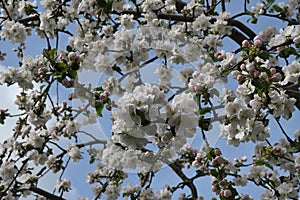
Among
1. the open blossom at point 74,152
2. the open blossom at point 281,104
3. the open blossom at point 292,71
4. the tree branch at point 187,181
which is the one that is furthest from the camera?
the tree branch at point 187,181

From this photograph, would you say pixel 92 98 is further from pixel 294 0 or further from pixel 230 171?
pixel 294 0

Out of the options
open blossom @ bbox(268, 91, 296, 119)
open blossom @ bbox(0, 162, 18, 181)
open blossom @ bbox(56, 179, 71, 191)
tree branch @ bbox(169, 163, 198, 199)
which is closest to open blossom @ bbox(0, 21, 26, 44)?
open blossom @ bbox(0, 162, 18, 181)

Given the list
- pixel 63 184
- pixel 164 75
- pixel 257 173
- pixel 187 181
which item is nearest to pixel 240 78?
pixel 164 75

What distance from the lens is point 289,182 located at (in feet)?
9.64

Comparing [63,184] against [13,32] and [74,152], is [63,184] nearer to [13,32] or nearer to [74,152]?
[74,152]

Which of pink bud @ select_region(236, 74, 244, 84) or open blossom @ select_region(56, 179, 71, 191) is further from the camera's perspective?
open blossom @ select_region(56, 179, 71, 191)

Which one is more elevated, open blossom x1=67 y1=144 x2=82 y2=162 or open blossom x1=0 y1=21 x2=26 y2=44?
open blossom x1=0 y1=21 x2=26 y2=44

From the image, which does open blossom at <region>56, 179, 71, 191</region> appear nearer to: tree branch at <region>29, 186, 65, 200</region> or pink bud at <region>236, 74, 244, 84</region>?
tree branch at <region>29, 186, 65, 200</region>

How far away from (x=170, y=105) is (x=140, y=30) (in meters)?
1.24

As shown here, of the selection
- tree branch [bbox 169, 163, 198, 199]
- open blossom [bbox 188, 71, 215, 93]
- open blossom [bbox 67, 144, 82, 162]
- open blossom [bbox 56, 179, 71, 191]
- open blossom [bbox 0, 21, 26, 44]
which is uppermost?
open blossom [bbox 0, 21, 26, 44]

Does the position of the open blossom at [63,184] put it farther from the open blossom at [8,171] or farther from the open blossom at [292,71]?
the open blossom at [292,71]

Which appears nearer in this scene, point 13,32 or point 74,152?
point 13,32

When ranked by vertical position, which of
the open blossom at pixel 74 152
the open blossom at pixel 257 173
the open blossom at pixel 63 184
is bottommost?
the open blossom at pixel 63 184

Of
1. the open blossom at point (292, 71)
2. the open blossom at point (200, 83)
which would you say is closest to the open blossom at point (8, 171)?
the open blossom at point (200, 83)
